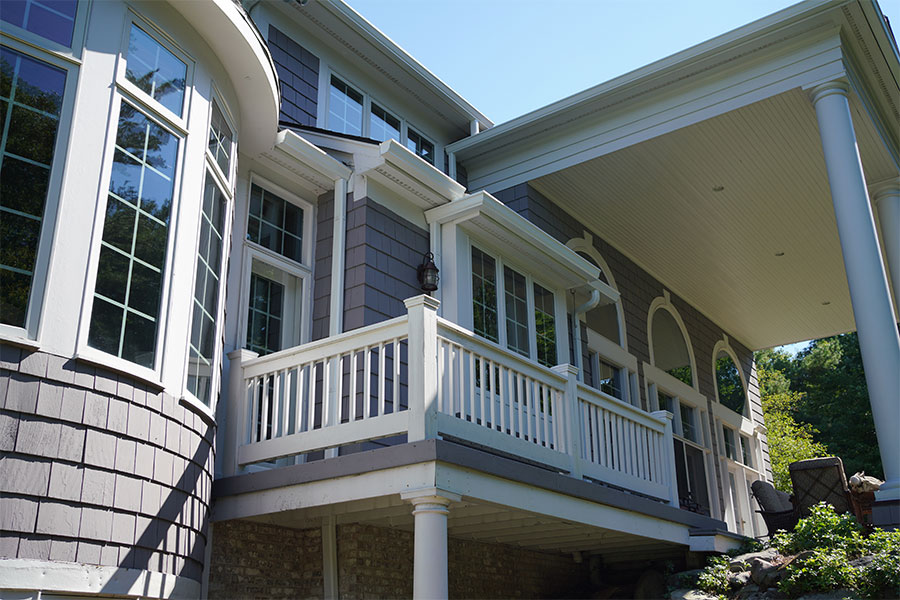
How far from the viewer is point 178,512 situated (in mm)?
4773

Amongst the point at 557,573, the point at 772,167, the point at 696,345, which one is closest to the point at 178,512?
the point at 557,573

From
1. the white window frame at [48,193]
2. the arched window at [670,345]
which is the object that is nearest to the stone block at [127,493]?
the white window frame at [48,193]

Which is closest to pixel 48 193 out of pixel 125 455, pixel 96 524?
pixel 125 455

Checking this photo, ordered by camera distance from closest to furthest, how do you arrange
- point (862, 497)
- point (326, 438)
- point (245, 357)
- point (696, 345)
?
1. point (326, 438)
2. point (245, 357)
3. point (862, 497)
4. point (696, 345)

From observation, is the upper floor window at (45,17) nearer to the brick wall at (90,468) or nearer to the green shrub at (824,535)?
the brick wall at (90,468)

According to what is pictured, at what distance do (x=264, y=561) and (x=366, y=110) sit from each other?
5779 mm

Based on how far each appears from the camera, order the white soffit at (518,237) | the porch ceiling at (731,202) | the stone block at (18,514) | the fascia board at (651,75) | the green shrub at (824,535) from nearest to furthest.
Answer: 1. the stone block at (18,514)
2. the green shrub at (824,535)
3. the white soffit at (518,237)
4. the fascia board at (651,75)
5. the porch ceiling at (731,202)

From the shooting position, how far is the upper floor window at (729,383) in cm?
1634

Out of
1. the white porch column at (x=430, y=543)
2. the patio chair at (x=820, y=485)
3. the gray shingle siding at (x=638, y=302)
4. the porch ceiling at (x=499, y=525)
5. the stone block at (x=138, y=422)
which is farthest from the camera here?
the gray shingle siding at (x=638, y=302)

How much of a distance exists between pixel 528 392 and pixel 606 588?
355cm

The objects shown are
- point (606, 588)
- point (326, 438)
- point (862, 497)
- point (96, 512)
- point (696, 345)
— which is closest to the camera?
point (96, 512)

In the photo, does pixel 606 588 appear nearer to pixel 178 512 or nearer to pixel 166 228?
pixel 178 512

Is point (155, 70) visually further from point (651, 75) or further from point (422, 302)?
point (651, 75)

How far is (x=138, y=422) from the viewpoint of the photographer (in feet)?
14.6
